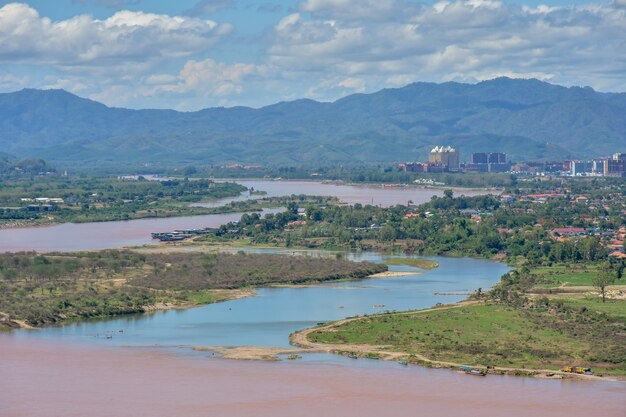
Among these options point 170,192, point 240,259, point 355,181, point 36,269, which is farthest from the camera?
point 355,181

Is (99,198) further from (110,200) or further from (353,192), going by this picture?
(353,192)

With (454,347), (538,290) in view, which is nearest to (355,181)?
(538,290)

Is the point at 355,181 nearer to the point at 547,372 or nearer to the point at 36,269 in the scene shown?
the point at 36,269

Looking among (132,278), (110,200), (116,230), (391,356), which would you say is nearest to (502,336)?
(391,356)

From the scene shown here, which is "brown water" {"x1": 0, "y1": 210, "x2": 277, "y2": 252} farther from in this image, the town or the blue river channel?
the town

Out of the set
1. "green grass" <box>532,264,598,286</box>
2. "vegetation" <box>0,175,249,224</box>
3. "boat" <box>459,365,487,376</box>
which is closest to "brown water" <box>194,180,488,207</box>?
"vegetation" <box>0,175,249,224</box>

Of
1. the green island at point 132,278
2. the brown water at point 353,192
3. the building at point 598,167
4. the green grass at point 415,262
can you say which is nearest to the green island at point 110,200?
the brown water at point 353,192
